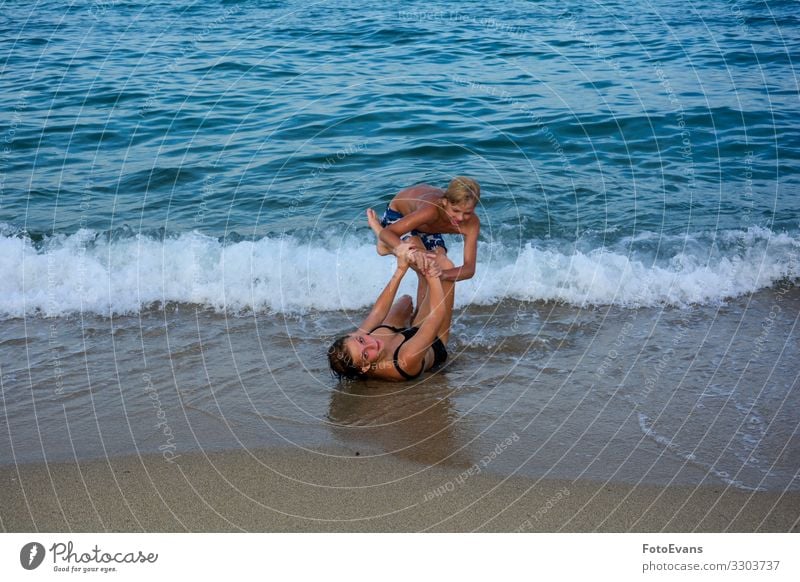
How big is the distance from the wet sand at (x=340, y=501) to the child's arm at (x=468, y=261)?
2.35 m

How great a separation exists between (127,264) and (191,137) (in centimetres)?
464

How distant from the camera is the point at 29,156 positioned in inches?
555

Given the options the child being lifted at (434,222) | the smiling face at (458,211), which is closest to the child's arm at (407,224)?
the child being lifted at (434,222)

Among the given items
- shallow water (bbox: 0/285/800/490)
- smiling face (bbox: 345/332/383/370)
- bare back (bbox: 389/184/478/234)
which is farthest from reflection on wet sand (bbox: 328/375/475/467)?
bare back (bbox: 389/184/478/234)

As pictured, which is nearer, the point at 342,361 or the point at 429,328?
the point at 342,361

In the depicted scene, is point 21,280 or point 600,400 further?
point 21,280

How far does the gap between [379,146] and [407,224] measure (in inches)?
242

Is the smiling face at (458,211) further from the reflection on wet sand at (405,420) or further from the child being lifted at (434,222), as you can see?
the reflection on wet sand at (405,420)

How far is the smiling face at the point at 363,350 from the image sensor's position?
24.2 feet

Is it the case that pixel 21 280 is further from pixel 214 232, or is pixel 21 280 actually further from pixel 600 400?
pixel 600 400

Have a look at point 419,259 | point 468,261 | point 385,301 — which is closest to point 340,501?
point 385,301

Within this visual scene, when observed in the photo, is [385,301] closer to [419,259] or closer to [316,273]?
[419,259]

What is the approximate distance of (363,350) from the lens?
24.2ft

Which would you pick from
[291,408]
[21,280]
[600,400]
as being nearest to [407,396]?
[291,408]
